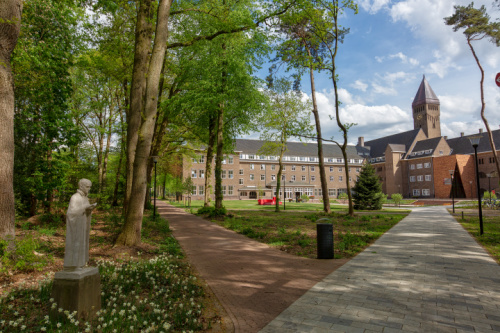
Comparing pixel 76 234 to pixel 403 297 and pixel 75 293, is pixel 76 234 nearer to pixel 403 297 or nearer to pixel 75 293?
pixel 75 293

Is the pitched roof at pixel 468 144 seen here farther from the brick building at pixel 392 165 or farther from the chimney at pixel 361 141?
the chimney at pixel 361 141

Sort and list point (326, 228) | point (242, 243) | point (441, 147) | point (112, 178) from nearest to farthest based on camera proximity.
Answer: point (326, 228) → point (242, 243) → point (112, 178) → point (441, 147)

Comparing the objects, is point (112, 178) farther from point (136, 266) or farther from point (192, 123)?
point (136, 266)

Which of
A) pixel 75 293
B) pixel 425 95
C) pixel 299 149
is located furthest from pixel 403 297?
pixel 425 95

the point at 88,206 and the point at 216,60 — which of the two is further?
the point at 216,60

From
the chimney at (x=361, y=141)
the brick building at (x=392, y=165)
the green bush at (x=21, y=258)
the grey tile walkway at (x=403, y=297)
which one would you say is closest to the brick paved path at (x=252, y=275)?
the grey tile walkway at (x=403, y=297)

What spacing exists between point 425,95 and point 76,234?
326 feet

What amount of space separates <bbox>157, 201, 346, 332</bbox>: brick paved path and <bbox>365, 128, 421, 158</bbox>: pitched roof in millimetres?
69137

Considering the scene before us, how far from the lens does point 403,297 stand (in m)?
4.75

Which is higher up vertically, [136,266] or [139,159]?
[139,159]

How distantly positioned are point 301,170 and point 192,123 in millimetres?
55540

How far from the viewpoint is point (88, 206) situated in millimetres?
3809

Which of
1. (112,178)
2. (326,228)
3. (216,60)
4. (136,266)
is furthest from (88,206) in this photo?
(112,178)

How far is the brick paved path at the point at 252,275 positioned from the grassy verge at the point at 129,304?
1.58 feet
